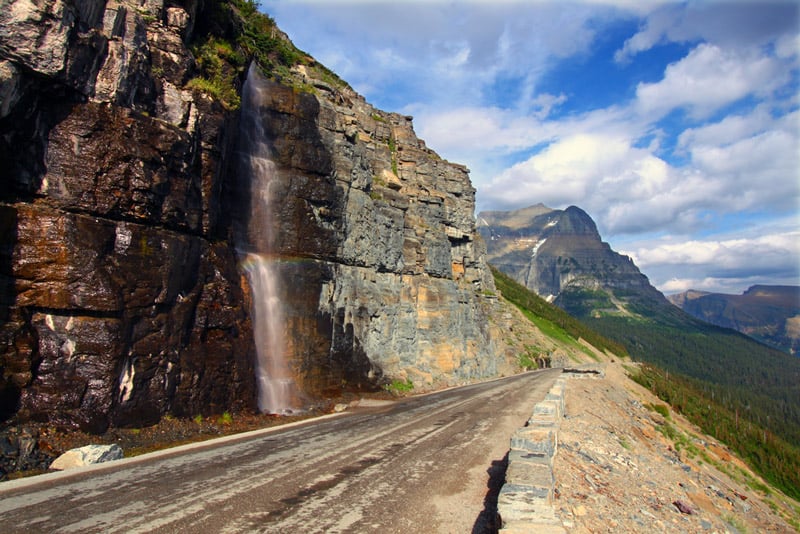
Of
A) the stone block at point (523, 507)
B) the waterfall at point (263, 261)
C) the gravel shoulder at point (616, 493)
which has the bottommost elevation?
the gravel shoulder at point (616, 493)

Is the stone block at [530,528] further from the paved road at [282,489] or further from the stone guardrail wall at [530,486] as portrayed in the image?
the paved road at [282,489]

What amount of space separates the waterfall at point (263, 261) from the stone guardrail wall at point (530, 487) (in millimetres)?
13056

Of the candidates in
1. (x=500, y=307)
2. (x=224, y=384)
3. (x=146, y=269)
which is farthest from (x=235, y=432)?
(x=500, y=307)

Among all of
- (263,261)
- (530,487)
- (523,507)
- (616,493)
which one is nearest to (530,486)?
(530,487)

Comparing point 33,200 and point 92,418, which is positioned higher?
point 33,200

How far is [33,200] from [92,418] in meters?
6.32

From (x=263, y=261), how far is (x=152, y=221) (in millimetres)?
7899

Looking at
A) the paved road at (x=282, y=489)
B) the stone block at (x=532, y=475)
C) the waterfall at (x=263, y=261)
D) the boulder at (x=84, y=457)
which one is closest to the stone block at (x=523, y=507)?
the stone block at (x=532, y=475)

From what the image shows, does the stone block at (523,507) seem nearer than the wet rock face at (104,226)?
Yes

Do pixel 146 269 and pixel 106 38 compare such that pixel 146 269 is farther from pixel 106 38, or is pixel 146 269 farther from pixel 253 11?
pixel 253 11

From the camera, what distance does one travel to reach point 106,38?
14430mm

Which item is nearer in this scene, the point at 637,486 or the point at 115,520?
the point at 115,520

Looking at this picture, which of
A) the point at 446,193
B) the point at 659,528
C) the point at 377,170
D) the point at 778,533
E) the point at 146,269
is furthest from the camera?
the point at 446,193

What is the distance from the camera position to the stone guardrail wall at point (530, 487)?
210 inches
